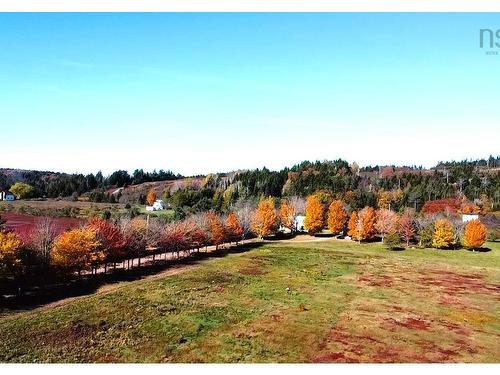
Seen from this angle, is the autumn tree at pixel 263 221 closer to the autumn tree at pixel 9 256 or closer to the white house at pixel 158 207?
the white house at pixel 158 207

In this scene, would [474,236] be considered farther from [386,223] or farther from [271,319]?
[271,319]

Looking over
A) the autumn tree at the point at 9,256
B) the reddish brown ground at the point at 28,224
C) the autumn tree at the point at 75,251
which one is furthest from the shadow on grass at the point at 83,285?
the reddish brown ground at the point at 28,224

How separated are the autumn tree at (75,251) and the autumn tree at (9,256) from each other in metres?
5.85

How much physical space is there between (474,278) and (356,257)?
23206 millimetres

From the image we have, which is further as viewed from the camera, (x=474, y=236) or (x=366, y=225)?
(x=366, y=225)

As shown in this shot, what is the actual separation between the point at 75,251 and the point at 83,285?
5158mm

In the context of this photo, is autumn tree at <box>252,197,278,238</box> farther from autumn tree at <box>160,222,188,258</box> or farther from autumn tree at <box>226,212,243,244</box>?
autumn tree at <box>160,222,188,258</box>

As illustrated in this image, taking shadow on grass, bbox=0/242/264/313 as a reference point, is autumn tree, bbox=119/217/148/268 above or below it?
above

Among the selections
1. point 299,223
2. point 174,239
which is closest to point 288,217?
point 299,223

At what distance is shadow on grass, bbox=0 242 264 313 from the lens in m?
47.7

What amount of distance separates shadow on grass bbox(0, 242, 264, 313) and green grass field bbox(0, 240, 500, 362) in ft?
8.38

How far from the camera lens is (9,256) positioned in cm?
4744

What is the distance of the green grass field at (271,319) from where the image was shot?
3400cm

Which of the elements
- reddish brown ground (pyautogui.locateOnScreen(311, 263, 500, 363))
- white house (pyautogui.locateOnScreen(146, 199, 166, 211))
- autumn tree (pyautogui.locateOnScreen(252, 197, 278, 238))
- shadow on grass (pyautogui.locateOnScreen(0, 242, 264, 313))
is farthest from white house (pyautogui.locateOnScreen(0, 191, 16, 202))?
reddish brown ground (pyautogui.locateOnScreen(311, 263, 500, 363))
